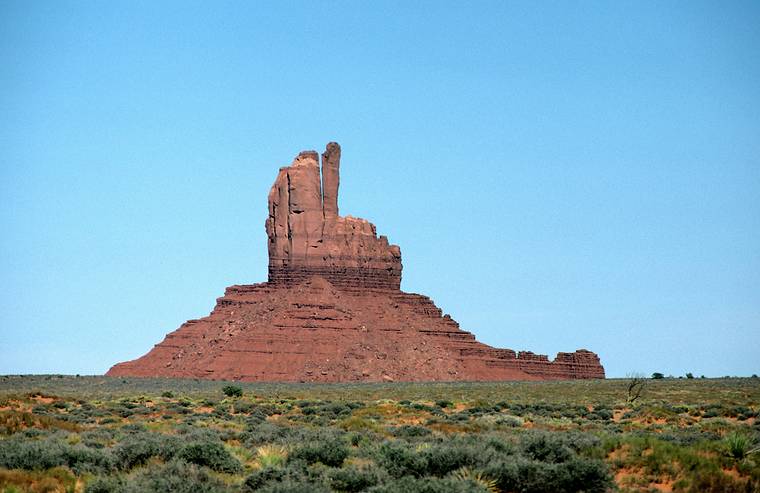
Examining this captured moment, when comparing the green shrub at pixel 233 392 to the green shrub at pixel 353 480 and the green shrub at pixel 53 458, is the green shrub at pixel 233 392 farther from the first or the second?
the green shrub at pixel 353 480

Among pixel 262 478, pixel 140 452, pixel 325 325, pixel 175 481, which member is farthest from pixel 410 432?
pixel 325 325

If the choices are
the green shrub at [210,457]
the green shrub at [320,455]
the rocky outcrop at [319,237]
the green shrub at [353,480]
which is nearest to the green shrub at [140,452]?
the green shrub at [210,457]

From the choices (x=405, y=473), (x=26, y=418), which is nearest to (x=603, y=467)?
(x=405, y=473)

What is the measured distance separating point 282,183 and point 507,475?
121m

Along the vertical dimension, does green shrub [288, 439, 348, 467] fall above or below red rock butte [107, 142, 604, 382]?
below

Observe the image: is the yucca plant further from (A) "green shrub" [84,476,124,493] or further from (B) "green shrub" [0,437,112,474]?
(B) "green shrub" [0,437,112,474]

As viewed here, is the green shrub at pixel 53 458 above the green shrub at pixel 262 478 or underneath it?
above

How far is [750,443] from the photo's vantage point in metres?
22.2

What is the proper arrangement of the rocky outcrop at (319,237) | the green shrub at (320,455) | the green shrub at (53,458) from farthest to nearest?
the rocky outcrop at (319,237) < the green shrub at (320,455) < the green shrub at (53,458)

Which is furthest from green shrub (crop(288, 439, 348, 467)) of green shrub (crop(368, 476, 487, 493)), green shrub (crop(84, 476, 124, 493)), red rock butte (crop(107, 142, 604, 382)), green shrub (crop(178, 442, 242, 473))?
red rock butte (crop(107, 142, 604, 382))

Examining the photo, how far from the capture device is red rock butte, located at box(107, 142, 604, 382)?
115 metres

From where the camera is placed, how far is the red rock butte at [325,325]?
11519 centimetres

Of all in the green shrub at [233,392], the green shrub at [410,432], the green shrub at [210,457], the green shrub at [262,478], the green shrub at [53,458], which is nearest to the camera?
the green shrub at [262,478]

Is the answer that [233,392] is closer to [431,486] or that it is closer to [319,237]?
[431,486]
